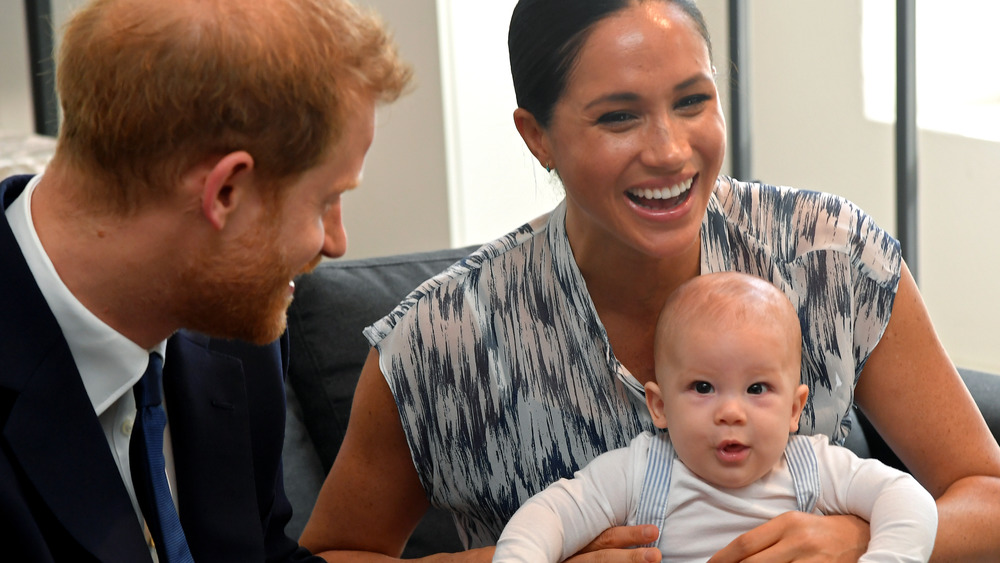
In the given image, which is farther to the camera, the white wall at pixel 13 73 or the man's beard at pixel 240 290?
the white wall at pixel 13 73

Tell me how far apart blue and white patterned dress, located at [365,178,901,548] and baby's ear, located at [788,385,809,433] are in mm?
75

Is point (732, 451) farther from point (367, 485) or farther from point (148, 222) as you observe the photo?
point (148, 222)

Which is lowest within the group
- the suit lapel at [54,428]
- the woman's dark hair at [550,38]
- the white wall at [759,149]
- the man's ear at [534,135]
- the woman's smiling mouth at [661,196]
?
the white wall at [759,149]

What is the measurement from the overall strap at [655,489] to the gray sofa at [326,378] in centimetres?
85

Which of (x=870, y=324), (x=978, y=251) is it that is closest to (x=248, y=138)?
(x=870, y=324)

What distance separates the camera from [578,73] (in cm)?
171

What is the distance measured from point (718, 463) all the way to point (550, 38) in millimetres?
710

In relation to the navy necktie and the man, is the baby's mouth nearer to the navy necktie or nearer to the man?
the man

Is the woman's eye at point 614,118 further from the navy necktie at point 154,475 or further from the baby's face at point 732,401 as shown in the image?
the navy necktie at point 154,475

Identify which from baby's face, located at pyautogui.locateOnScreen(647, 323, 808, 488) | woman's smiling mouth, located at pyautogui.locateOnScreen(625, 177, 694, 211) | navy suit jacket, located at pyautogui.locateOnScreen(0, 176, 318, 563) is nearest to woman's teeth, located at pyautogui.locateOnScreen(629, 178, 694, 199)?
woman's smiling mouth, located at pyautogui.locateOnScreen(625, 177, 694, 211)

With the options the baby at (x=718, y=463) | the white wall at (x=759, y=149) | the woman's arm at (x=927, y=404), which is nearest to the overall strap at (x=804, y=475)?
the baby at (x=718, y=463)

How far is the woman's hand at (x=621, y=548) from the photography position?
1.60 m

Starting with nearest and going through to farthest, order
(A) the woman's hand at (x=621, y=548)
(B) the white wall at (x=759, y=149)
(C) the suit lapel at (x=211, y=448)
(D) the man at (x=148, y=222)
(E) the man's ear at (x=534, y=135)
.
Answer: (D) the man at (x=148, y=222), (C) the suit lapel at (x=211, y=448), (A) the woman's hand at (x=621, y=548), (E) the man's ear at (x=534, y=135), (B) the white wall at (x=759, y=149)

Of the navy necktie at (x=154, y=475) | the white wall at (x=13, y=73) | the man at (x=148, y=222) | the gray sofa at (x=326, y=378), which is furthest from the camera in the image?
the white wall at (x=13, y=73)
